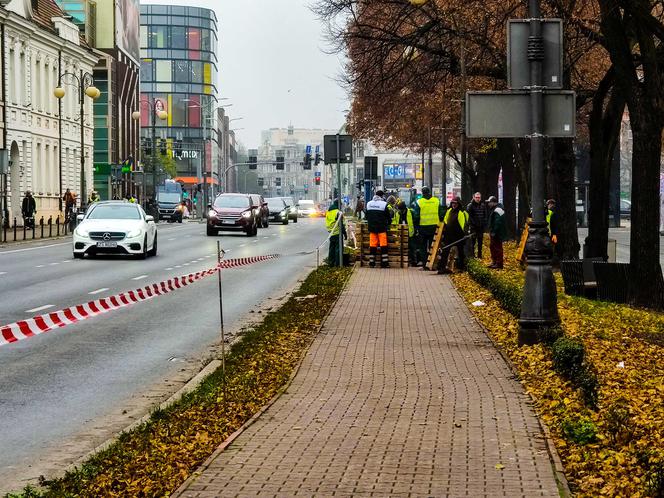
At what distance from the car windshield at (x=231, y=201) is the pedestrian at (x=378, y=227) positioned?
22.3 meters

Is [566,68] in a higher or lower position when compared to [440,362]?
higher

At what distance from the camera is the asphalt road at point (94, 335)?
437 inches

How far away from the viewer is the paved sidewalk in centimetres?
770

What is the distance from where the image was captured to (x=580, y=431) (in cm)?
905

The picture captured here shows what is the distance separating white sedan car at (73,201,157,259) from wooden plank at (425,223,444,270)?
291 inches

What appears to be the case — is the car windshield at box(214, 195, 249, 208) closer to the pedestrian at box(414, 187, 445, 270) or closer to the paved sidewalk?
the pedestrian at box(414, 187, 445, 270)

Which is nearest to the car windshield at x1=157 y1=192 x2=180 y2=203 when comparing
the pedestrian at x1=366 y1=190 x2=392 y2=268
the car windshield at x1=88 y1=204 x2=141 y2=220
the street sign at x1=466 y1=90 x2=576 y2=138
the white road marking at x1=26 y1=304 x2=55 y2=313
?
the car windshield at x1=88 y1=204 x2=141 y2=220

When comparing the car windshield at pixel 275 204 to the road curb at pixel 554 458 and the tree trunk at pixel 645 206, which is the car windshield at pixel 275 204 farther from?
the road curb at pixel 554 458

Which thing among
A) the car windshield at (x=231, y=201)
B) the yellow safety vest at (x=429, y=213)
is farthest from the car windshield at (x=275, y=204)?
the yellow safety vest at (x=429, y=213)

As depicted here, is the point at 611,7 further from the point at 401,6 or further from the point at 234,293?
the point at 401,6

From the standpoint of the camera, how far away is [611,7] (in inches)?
805

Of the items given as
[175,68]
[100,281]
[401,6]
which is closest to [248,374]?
[100,281]

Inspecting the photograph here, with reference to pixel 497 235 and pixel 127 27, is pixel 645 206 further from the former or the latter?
pixel 127 27

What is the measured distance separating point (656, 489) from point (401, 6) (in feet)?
86.6
